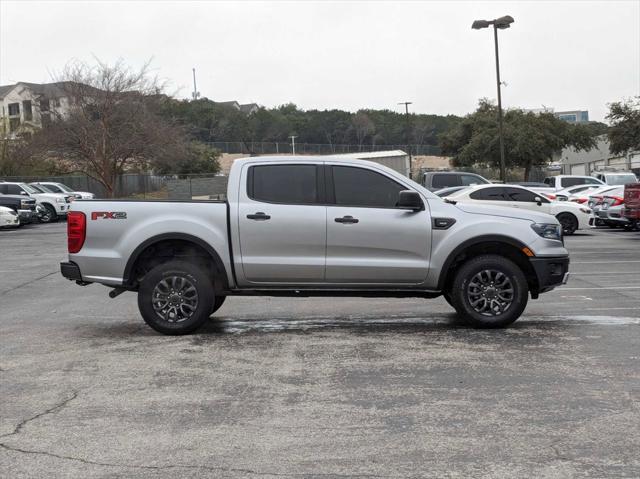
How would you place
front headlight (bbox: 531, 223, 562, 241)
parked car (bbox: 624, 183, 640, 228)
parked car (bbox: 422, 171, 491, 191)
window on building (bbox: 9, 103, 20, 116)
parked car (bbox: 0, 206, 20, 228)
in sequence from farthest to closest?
window on building (bbox: 9, 103, 20, 116)
parked car (bbox: 0, 206, 20, 228)
parked car (bbox: 422, 171, 491, 191)
parked car (bbox: 624, 183, 640, 228)
front headlight (bbox: 531, 223, 562, 241)

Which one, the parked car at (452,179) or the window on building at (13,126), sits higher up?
the window on building at (13,126)

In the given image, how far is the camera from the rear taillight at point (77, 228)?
9.05 m

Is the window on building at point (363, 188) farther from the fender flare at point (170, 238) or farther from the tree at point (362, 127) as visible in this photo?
the tree at point (362, 127)

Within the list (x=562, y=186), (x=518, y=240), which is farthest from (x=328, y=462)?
→ (x=562, y=186)

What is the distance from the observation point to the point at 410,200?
8930 millimetres

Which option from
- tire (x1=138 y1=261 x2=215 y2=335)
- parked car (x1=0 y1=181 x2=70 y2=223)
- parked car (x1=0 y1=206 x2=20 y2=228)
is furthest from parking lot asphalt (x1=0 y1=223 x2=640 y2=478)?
parked car (x1=0 y1=181 x2=70 y2=223)

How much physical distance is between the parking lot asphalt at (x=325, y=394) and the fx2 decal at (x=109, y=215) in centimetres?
133

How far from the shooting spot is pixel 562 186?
3756 centimetres

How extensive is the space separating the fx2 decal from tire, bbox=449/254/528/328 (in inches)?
147

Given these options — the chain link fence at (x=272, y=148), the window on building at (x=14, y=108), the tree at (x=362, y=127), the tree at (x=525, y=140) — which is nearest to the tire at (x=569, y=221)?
the tree at (x=525, y=140)

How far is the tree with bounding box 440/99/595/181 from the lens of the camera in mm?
60522

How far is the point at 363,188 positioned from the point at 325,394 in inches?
131

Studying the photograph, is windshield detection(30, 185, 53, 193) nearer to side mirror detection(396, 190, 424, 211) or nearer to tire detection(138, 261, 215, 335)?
tire detection(138, 261, 215, 335)

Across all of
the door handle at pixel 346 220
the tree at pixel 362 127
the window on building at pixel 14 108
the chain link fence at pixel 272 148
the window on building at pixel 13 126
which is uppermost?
the window on building at pixel 14 108
